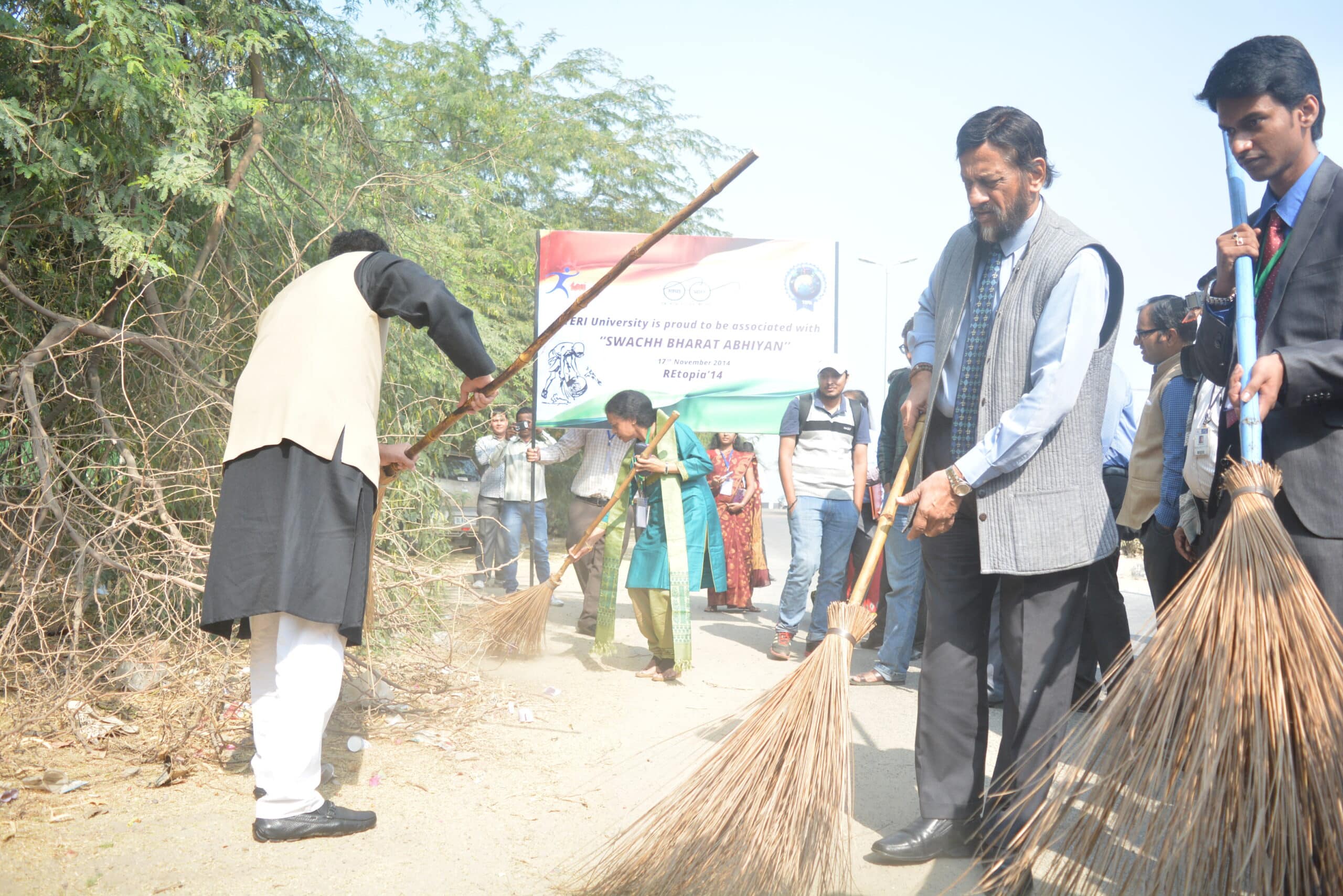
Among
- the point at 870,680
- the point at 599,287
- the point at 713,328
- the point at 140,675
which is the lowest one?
the point at 870,680

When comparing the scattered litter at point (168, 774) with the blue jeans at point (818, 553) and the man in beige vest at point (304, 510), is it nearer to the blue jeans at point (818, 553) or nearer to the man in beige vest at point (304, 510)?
the man in beige vest at point (304, 510)

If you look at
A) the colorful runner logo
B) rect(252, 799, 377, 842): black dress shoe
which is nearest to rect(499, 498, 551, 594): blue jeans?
the colorful runner logo

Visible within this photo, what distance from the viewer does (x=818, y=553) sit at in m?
6.74

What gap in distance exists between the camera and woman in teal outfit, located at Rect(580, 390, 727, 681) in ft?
18.9

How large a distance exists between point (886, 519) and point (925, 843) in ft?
3.09

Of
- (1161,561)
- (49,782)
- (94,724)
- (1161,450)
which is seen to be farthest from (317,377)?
(1161,450)

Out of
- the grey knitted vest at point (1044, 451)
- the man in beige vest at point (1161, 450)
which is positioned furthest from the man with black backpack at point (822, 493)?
the grey knitted vest at point (1044, 451)

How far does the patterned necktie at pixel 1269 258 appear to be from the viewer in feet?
7.99

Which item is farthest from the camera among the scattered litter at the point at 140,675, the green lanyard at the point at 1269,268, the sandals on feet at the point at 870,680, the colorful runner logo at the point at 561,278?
the colorful runner logo at the point at 561,278

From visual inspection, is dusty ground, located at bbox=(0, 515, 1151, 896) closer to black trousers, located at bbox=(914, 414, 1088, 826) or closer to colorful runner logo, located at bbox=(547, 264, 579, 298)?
black trousers, located at bbox=(914, 414, 1088, 826)

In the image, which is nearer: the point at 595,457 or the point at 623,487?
the point at 623,487

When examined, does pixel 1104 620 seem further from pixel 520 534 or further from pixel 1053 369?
pixel 520 534

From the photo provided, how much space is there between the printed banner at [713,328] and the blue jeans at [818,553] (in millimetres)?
1448

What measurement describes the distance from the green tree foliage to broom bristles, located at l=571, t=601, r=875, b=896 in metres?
2.32
